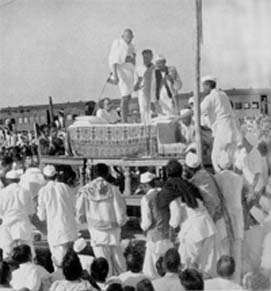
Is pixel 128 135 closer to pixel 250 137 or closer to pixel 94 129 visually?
pixel 94 129

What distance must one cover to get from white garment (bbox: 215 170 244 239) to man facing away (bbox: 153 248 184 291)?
1250 millimetres

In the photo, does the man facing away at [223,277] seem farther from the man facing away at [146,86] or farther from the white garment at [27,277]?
the man facing away at [146,86]

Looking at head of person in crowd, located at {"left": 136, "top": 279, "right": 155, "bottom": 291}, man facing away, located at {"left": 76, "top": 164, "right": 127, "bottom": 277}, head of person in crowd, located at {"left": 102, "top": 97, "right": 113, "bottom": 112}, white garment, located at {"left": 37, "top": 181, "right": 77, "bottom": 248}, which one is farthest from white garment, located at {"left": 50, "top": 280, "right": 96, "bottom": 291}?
head of person in crowd, located at {"left": 102, "top": 97, "right": 113, "bottom": 112}

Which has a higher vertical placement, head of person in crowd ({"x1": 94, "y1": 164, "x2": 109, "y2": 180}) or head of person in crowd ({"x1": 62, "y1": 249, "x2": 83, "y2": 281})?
head of person in crowd ({"x1": 94, "y1": 164, "x2": 109, "y2": 180})

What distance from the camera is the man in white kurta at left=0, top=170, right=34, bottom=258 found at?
17.7 feet

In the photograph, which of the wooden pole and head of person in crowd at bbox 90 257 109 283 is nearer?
head of person in crowd at bbox 90 257 109 283

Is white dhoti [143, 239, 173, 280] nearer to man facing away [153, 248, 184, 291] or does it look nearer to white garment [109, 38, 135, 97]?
man facing away [153, 248, 184, 291]

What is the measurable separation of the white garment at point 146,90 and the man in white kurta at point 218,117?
125cm

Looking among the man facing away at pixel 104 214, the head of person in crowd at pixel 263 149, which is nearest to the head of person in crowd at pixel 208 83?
the head of person in crowd at pixel 263 149

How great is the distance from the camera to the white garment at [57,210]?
539cm

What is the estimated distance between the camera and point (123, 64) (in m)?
7.87

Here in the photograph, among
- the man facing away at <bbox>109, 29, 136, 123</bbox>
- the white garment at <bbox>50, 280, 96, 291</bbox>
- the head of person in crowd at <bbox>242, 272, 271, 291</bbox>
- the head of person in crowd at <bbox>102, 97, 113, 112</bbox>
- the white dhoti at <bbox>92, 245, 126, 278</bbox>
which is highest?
the man facing away at <bbox>109, 29, 136, 123</bbox>

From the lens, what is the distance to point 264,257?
4852 mm

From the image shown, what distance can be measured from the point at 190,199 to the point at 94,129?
315 cm
